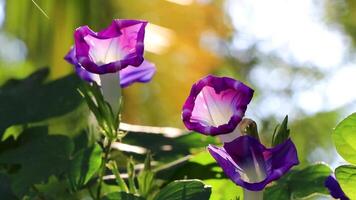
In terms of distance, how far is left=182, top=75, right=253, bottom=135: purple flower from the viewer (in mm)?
764

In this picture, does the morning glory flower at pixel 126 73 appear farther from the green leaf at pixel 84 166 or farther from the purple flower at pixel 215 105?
the purple flower at pixel 215 105

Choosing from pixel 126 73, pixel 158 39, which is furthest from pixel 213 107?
pixel 158 39

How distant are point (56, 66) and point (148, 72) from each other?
3194 millimetres

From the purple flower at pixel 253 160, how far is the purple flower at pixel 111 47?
5.5 inches

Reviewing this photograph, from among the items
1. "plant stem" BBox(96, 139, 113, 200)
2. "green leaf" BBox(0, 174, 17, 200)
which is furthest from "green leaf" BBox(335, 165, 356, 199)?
"green leaf" BBox(0, 174, 17, 200)

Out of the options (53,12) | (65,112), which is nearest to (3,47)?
(53,12)

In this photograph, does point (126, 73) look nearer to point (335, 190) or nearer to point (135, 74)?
point (135, 74)

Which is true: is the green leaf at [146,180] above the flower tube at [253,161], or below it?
below

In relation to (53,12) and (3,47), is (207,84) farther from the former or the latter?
(3,47)

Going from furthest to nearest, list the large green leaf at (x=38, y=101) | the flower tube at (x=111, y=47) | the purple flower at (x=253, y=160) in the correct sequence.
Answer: the large green leaf at (x=38, y=101)
the flower tube at (x=111, y=47)
the purple flower at (x=253, y=160)

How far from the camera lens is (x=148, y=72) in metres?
1.05

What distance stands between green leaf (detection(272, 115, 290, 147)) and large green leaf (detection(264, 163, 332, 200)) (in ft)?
0.27

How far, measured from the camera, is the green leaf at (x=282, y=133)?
0.79 metres

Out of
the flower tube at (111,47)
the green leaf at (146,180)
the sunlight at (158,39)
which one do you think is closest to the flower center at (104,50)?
the flower tube at (111,47)
